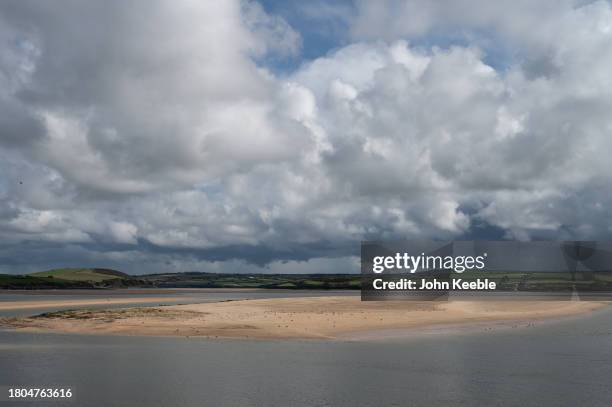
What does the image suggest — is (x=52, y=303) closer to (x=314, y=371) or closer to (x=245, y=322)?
(x=245, y=322)

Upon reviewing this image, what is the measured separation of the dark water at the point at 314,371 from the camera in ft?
90.1

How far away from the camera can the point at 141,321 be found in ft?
217

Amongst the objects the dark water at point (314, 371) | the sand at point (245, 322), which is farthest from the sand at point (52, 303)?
the dark water at point (314, 371)

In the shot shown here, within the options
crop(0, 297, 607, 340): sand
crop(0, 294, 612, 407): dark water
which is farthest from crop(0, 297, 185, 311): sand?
crop(0, 294, 612, 407): dark water

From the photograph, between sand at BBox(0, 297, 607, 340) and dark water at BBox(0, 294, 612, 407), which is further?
sand at BBox(0, 297, 607, 340)

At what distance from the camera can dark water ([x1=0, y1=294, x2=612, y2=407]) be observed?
27.5 meters

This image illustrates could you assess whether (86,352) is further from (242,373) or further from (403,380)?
(403,380)

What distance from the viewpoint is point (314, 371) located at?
34594 mm

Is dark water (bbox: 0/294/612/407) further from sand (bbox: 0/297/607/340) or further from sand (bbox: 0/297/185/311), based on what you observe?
sand (bbox: 0/297/185/311)

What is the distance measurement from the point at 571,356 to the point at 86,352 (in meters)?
38.3

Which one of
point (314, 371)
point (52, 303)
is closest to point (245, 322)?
point (314, 371)

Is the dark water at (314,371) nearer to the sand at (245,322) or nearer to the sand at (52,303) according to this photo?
the sand at (245,322)

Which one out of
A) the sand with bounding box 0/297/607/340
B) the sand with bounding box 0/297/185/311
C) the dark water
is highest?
the dark water

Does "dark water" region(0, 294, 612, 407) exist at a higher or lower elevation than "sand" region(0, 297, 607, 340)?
higher
